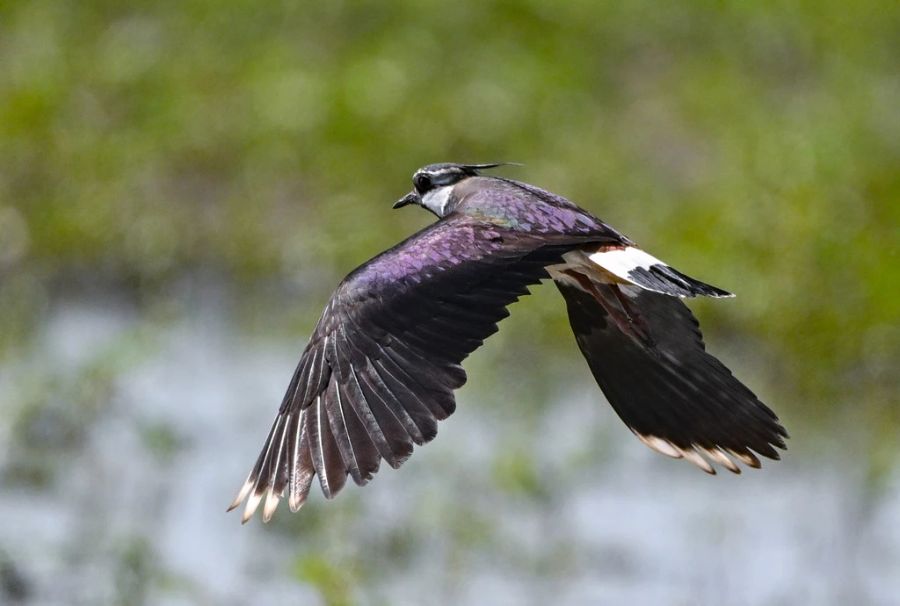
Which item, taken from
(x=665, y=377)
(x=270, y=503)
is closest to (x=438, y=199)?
(x=665, y=377)

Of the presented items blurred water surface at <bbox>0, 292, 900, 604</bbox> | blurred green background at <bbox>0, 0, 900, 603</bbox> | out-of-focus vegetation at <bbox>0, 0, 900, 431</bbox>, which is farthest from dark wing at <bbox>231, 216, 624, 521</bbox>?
out-of-focus vegetation at <bbox>0, 0, 900, 431</bbox>

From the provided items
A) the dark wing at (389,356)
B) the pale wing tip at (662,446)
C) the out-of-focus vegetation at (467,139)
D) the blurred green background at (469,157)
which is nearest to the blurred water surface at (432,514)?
the blurred green background at (469,157)

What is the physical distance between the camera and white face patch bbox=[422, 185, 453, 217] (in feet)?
19.4

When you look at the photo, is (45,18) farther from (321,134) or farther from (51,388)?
(51,388)

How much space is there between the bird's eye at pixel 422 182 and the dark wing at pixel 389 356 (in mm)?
653

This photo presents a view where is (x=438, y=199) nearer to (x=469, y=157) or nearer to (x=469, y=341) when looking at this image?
(x=469, y=341)

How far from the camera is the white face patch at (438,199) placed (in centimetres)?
592

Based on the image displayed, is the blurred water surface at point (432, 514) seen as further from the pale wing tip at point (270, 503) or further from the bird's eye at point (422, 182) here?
the pale wing tip at point (270, 503)

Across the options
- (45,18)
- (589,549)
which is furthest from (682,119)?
(589,549)

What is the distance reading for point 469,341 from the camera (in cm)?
510

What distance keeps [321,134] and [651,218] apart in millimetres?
1701

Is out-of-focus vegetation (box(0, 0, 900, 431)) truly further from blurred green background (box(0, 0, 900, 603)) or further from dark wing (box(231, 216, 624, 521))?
dark wing (box(231, 216, 624, 521))

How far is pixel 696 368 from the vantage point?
5.85 meters

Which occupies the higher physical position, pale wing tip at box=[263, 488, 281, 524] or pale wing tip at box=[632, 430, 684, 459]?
pale wing tip at box=[632, 430, 684, 459]
